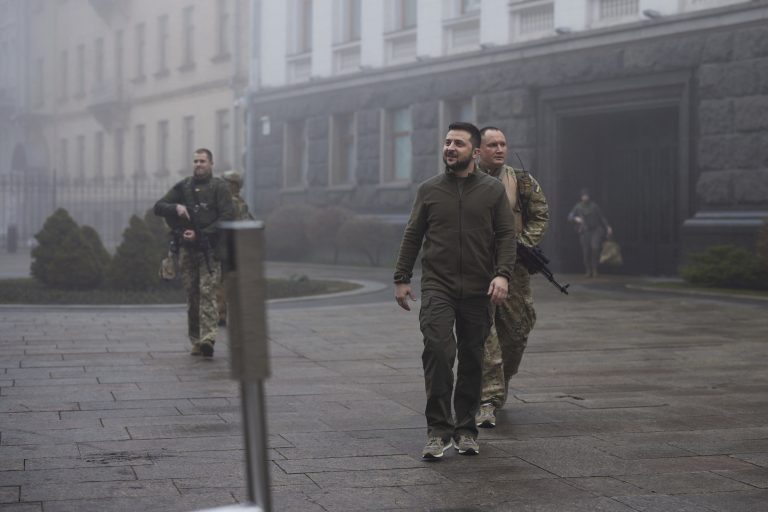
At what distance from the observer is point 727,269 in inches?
762

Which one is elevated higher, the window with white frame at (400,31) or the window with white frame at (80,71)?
the window with white frame at (80,71)

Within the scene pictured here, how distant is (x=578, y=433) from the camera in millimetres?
7812

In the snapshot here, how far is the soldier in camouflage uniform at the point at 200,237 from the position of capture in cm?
1173

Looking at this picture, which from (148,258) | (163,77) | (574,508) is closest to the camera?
(574,508)

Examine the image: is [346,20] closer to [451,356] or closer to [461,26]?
[461,26]

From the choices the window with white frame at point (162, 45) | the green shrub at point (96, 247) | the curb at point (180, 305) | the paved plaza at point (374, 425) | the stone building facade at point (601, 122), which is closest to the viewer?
the paved plaza at point (374, 425)

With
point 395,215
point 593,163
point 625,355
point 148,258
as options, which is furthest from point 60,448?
point 395,215

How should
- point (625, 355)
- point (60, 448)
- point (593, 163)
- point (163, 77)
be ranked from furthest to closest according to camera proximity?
point (163, 77) < point (593, 163) < point (625, 355) < point (60, 448)

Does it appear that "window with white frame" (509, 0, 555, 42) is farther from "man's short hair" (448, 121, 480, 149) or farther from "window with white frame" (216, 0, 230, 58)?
"man's short hair" (448, 121, 480, 149)

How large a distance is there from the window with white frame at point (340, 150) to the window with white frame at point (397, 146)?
1.95 metres

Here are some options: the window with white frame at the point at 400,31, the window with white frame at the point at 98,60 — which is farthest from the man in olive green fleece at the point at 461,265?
the window with white frame at the point at 98,60

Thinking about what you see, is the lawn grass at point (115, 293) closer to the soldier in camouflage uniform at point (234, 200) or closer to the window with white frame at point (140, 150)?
the soldier in camouflage uniform at point (234, 200)

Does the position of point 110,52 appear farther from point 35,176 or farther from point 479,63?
point 479,63

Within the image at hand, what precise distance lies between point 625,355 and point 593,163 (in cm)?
1365
